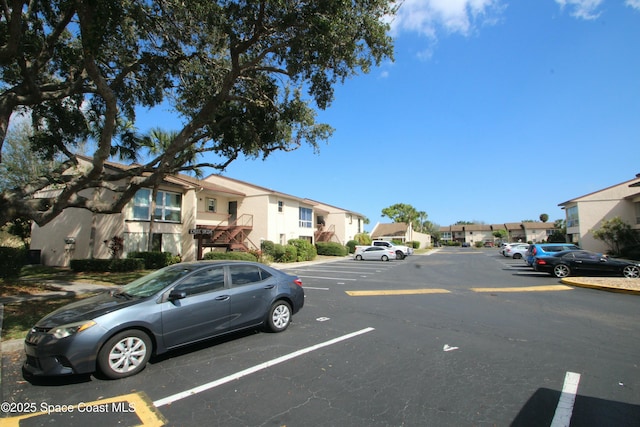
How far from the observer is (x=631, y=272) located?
1338 cm

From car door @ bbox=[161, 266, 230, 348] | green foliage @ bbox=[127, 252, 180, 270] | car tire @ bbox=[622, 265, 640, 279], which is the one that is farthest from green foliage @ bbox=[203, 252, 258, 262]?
car tire @ bbox=[622, 265, 640, 279]

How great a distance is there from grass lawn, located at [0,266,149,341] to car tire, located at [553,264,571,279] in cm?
1829

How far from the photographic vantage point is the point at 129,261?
16.6 m

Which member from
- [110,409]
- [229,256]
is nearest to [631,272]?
[110,409]

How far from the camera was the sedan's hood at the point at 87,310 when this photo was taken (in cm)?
434

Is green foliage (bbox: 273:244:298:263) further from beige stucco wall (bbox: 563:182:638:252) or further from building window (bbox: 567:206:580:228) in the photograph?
building window (bbox: 567:206:580:228)

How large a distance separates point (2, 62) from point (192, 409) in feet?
31.1

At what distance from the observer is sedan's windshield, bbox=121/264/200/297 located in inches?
202

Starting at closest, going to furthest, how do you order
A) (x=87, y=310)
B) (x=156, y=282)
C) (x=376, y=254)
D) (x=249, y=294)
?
(x=87, y=310) → (x=156, y=282) → (x=249, y=294) → (x=376, y=254)

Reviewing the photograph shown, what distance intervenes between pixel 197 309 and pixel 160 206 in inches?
721

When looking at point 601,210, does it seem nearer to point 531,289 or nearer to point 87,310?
point 531,289

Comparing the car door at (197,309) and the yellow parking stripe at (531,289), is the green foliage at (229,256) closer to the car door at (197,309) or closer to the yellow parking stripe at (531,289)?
the yellow parking stripe at (531,289)

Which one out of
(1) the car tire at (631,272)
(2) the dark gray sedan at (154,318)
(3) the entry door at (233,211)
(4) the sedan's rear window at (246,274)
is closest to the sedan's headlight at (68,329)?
(2) the dark gray sedan at (154,318)

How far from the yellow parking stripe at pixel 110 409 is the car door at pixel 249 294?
76.6 inches
